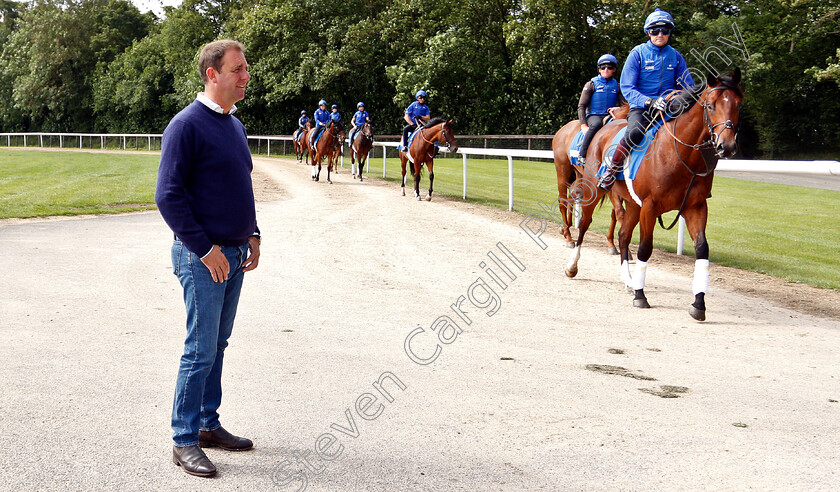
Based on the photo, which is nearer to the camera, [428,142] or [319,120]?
[428,142]

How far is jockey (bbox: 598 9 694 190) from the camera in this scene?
7.62 meters

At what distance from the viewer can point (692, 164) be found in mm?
7066

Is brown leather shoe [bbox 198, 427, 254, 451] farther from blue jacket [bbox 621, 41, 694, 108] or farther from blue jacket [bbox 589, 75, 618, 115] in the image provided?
blue jacket [bbox 589, 75, 618, 115]

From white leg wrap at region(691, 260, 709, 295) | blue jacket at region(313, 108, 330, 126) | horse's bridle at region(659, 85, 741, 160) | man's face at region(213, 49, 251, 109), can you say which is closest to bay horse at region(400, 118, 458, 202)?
blue jacket at region(313, 108, 330, 126)

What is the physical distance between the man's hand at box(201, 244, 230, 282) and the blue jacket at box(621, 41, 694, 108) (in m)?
5.57

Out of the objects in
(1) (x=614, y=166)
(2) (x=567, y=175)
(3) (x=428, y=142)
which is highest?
(3) (x=428, y=142)

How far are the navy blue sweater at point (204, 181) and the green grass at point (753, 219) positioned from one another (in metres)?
8.02

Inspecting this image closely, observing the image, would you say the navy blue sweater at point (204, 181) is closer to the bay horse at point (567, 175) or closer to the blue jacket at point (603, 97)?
the blue jacket at point (603, 97)

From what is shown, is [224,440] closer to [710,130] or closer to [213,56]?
[213,56]

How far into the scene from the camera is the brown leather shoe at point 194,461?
11.4ft

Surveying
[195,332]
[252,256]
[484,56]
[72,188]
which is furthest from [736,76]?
[484,56]

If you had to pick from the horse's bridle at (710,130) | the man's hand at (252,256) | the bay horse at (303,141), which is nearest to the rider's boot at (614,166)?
the horse's bridle at (710,130)

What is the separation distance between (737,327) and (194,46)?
5155cm

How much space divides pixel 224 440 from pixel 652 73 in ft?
19.9
